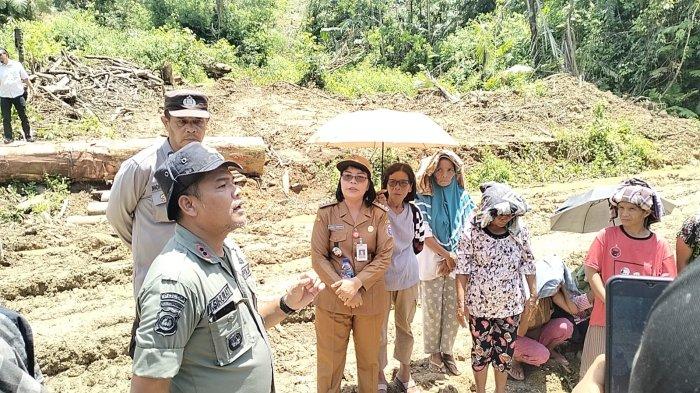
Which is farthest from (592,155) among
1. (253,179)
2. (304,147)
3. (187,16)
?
(187,16)

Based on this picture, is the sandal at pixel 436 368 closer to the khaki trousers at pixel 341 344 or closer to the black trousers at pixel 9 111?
the khaki trousers at pixel 341 344

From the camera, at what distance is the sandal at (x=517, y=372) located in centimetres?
425

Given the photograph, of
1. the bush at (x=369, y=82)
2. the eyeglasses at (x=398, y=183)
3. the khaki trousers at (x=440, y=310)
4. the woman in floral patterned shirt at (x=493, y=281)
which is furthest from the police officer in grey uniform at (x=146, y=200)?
the bush at (x=369, y=82)

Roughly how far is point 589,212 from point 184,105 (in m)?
3.38

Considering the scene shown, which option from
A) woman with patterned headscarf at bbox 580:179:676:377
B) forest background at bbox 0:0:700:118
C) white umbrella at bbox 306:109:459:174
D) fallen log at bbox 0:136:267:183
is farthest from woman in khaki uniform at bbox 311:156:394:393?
Result: forest background at bbox 0:0:700:118

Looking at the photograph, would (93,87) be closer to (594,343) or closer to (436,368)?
(436,368)

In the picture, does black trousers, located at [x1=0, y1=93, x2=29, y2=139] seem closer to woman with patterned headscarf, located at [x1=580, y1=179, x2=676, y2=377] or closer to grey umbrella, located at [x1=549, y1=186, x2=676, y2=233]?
grey umbrella, located at [x1=549, y1=186, x2=676, y2=233]

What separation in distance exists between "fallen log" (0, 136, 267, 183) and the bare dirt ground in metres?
0.43

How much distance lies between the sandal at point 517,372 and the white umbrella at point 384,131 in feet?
6.05

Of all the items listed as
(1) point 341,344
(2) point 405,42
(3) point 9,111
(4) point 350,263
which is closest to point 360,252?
(4) point 350,263

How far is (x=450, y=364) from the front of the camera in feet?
14.4

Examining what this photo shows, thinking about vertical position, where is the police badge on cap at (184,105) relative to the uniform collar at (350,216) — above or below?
above

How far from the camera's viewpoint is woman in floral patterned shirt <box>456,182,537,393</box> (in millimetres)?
3602

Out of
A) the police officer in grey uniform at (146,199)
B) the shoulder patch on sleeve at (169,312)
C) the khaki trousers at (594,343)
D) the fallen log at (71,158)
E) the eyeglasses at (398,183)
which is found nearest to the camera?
the shoulder patch on sleeve at (169,312)
